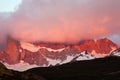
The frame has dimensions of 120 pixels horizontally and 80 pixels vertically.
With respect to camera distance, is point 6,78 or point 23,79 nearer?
point 6,78

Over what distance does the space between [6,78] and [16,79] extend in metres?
6.03

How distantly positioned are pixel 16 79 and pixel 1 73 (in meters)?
5.29

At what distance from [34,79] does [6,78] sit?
14.2 m

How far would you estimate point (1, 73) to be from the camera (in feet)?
339

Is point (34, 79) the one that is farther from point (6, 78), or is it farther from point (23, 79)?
point (6, 78)

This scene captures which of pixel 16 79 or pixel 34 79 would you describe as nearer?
pixel 16 79

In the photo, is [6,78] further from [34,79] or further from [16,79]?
[34,79]

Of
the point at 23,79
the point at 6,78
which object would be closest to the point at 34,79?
the point at 23,79

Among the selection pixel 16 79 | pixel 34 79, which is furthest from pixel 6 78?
pixel 34 79

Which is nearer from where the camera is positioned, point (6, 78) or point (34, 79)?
point (6, 78)

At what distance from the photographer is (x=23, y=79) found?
104m

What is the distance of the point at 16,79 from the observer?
3957 inches

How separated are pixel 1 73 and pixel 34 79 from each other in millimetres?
9809

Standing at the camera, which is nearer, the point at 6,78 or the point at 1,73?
the point at 6,78
